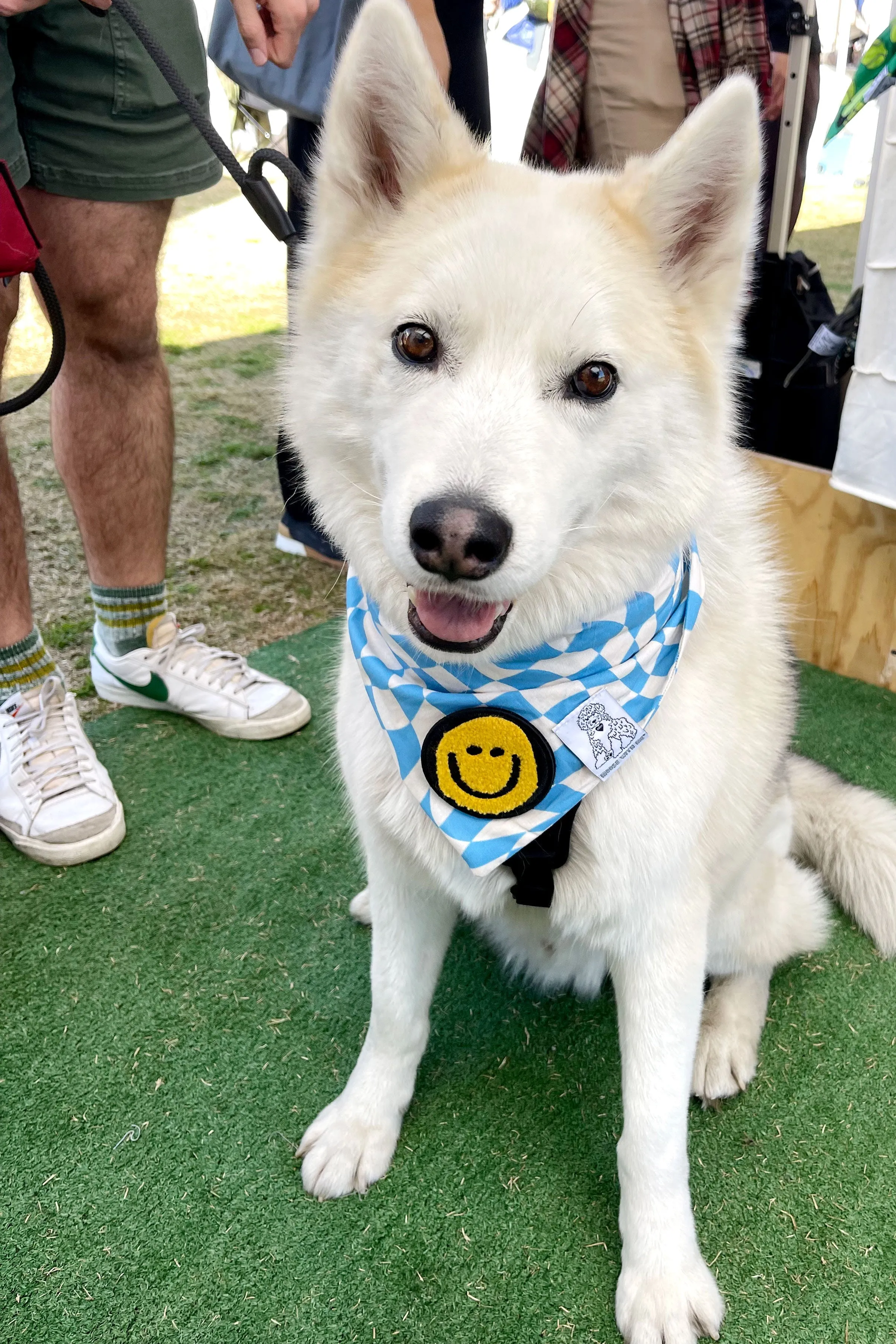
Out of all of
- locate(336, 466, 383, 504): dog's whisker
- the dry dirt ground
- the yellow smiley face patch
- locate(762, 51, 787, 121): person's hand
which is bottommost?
the dry dirt ground

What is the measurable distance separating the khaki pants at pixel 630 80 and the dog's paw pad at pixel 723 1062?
8.00 ft

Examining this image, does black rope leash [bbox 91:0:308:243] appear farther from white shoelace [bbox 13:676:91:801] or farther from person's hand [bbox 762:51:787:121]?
person's hand [bbox 762:51:787:121]

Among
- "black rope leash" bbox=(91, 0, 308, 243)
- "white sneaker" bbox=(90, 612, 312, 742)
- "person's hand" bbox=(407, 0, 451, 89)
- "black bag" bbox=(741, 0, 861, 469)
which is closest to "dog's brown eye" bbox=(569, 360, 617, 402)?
"black rope leash" bbox=(91, 0, 308, 243)

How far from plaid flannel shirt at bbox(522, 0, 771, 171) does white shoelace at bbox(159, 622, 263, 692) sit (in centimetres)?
187

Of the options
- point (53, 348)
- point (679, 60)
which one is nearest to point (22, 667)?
point (53, 348)

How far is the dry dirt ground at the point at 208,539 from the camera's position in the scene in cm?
338

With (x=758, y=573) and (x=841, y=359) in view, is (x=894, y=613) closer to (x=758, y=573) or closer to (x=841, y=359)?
(x=841, y=359)

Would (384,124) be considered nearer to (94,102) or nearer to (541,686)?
(541,686)

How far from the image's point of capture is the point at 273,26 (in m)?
1.91

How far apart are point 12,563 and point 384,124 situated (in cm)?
154

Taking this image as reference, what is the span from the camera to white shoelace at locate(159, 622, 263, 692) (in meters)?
2.80

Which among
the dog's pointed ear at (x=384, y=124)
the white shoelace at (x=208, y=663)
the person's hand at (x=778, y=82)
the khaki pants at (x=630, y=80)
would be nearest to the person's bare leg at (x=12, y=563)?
the white shoelace at (x=208, y=663)

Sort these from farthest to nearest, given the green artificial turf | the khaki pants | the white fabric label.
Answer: the khaki pants < the green artificial turf < the white fabric label

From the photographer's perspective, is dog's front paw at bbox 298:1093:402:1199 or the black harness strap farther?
dog's front paw at bbox 298:1093:402:1199
